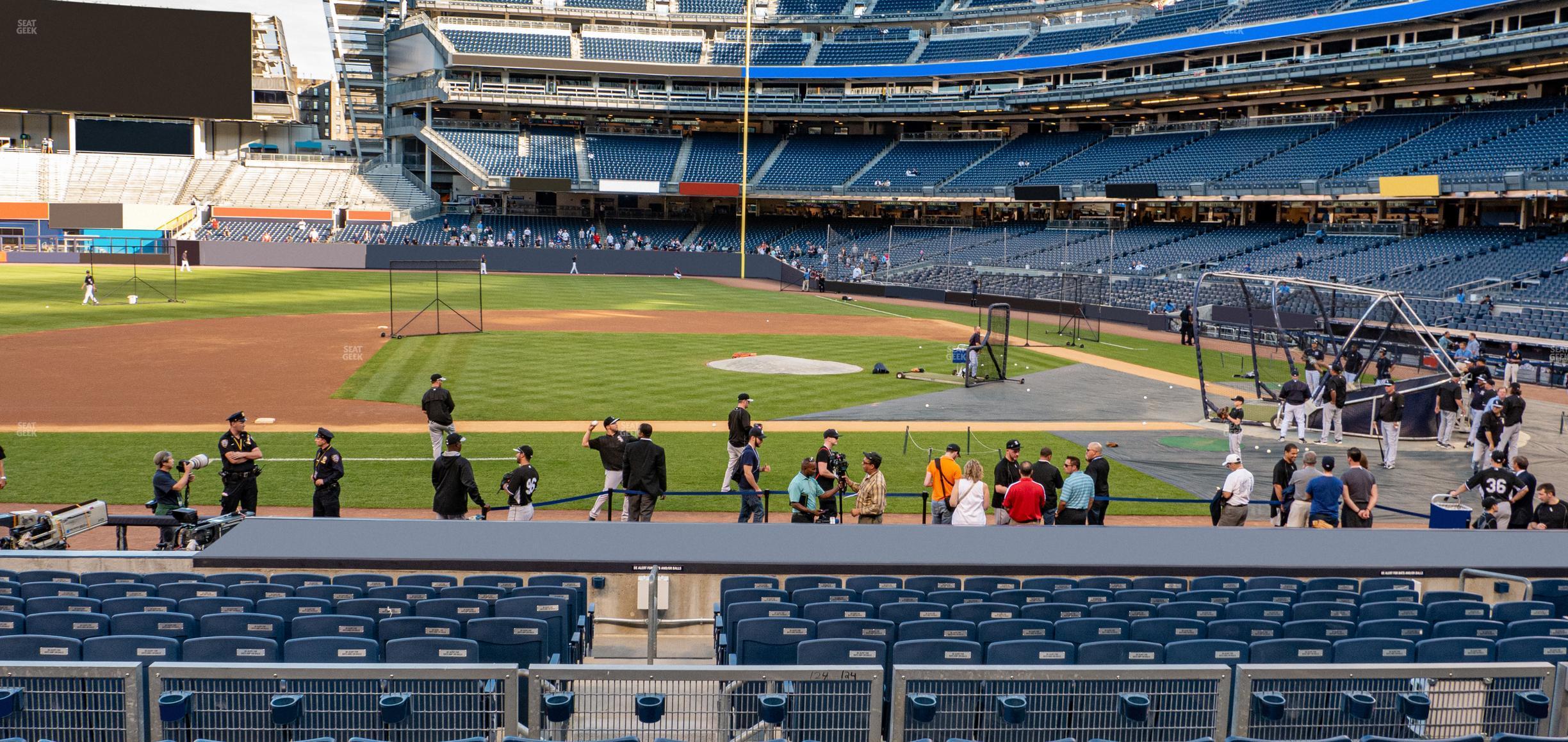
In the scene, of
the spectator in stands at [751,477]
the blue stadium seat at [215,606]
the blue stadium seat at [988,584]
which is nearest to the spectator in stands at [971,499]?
the spectator in stands at [751,477]

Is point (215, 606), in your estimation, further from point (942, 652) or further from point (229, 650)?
point (942, 652)

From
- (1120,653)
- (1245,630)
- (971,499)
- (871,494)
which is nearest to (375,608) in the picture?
(1120,653)

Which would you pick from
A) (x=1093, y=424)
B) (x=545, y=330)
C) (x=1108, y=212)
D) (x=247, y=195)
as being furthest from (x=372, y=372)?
(x=247, y=195)

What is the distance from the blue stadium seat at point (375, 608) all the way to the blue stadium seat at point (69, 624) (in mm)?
1458

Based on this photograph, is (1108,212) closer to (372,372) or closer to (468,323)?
(468,323)

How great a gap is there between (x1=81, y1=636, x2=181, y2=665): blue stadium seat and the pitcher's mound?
2544 cm

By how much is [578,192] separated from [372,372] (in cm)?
5701

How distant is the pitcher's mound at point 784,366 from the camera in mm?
32500

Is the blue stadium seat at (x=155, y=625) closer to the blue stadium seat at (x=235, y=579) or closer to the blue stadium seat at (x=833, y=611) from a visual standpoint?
the blue stadium seat at (x=235, y=579)

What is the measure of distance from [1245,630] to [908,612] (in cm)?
246

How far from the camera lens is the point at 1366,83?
204ft

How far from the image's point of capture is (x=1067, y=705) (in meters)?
6.21

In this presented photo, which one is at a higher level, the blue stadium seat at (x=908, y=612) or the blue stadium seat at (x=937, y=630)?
the blue stadium seat at (x=937, y=630)

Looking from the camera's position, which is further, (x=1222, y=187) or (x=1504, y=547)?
(x=1222, y=187)
